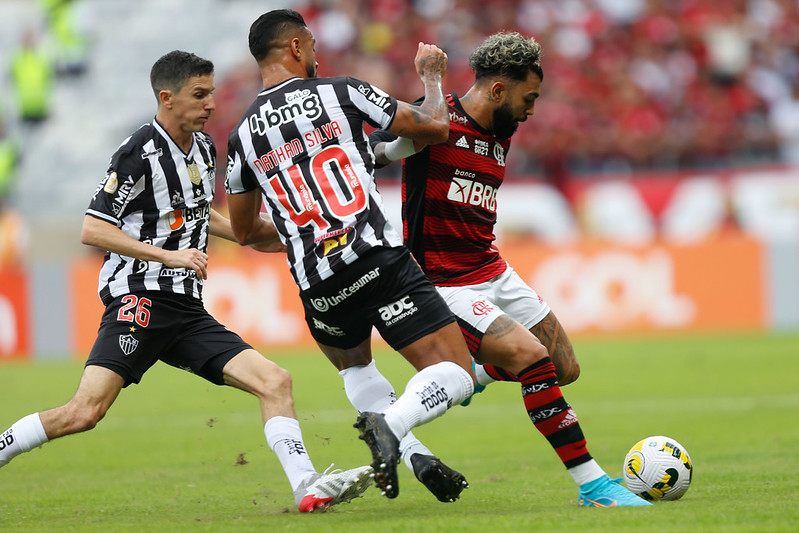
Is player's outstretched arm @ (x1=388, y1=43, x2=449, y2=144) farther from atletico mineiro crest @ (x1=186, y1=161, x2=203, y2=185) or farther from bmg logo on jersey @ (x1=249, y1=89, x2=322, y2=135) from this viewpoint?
atletico mineiro crest @ (x1=186, y1=161, x2=203, y2=185)

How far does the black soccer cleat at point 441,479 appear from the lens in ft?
18.4

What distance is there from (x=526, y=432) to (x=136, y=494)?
3.92m

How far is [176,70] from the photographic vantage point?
20.2 ft

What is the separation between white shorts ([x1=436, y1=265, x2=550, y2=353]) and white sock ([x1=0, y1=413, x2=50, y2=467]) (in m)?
2.29

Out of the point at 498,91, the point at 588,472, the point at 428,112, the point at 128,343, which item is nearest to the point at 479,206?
the point at 498,91

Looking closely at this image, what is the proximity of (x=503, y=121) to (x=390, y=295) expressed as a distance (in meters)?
1.44

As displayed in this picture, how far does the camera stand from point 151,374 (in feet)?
54.2

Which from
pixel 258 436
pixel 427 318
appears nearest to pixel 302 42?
pixel 427 318

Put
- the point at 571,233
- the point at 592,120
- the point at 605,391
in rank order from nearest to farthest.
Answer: the point at 605,391
the point at 571,233
the point at 592,120

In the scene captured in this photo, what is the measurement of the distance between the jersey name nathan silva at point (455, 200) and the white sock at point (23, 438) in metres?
2.28

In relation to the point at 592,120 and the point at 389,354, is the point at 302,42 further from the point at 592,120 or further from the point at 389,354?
the point at 592,120

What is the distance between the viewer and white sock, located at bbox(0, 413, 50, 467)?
19.1 ft

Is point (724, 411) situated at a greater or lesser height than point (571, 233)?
lesser

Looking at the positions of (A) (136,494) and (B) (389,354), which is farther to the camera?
(B) (389,354)
